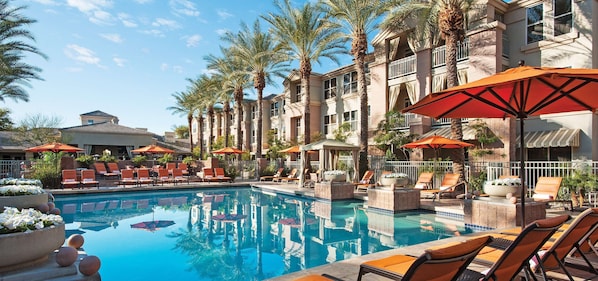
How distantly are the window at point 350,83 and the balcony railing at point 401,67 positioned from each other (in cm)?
449

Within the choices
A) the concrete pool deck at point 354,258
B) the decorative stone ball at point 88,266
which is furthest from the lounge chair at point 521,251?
the decorative stone ball at point 88,266

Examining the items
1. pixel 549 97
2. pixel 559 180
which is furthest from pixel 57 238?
pixel 559 180

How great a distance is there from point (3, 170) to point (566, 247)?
25.4 metres

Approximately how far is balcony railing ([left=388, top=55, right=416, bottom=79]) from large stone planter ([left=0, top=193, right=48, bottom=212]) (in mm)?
20974

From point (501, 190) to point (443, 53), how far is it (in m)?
14.2

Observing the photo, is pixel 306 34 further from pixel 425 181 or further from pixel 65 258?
pixel 65 258

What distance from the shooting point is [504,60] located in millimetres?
19484

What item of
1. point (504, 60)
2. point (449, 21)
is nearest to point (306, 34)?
point (449, 21)

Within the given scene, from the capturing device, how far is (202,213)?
13859 mm

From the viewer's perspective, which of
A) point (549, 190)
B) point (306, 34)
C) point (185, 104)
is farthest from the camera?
point (185, 104)

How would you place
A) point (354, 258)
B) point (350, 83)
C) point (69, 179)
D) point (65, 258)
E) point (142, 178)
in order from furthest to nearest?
1. point (350, 83)
2. point (142, 178)
3. point (69, 179)
4. point (354, 258)
5. point (65, 258)

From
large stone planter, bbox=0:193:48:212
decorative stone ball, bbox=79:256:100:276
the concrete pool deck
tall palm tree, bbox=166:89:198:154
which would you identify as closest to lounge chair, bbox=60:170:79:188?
the concrete pool deck

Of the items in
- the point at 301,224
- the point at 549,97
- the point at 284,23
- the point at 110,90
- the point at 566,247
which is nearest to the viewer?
the point at 566,247

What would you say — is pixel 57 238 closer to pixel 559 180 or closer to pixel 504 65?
pixel 559 180
